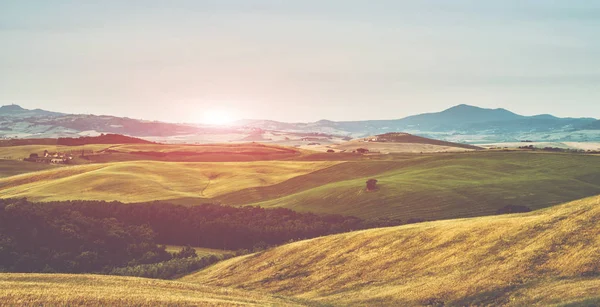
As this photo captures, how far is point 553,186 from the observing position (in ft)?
334

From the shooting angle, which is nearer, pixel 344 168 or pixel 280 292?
pixel 280 292

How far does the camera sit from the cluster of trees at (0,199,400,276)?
69938 mm

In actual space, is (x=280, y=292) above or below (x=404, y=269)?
below

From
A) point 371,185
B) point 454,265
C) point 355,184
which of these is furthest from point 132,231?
point 454,265

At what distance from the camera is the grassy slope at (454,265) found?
3300cm

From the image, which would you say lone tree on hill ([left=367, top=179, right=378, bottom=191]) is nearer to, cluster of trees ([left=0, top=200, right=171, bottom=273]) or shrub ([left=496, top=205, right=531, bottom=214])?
shrub ([left=496, top=205, right=531, bottom=214])

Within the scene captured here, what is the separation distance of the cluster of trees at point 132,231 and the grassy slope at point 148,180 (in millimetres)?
21532

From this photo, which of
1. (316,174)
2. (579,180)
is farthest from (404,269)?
(316,174)

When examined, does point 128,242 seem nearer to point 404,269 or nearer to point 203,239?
point 203,239

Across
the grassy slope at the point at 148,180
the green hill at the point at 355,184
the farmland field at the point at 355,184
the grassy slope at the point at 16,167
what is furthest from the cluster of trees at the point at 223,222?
the grassy slope at the point at 16,167

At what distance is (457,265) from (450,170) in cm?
8628

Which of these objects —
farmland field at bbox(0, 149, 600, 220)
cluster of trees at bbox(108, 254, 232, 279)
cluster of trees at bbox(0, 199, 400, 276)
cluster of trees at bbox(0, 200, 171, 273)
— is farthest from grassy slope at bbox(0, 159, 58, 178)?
cluster of trees at bbox(108, 254, 232, 279)

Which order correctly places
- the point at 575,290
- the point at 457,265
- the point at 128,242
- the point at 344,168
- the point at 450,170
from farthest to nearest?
the point at 344,168, the point at 450,170, the point at 128,242, the point at 457,265, the point at 575,290

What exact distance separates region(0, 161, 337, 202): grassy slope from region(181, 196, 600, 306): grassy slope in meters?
69.5
